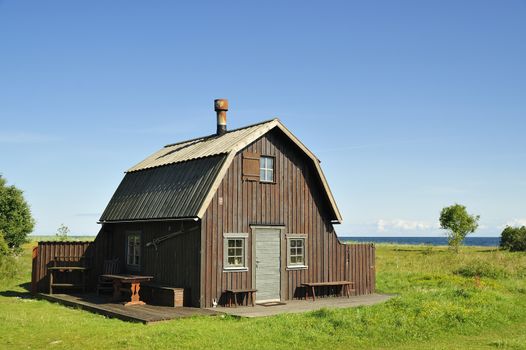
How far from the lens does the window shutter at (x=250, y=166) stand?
19.9m

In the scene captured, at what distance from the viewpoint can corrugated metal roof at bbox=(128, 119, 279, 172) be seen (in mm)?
19969

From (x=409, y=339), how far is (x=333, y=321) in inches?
77.0

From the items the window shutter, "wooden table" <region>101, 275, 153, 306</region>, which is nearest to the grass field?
"wooden table" <region>101, 275, 153, 306</region>

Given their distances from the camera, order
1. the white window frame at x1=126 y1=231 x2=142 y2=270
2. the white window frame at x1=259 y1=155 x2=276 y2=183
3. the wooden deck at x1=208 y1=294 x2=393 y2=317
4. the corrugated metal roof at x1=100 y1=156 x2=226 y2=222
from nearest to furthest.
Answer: the wooden deck at x1=208 y1=294 x2=393 y2=317, the corrugated metal roof at x1=100 y1=156 x2=226 y2=222, the white window frame at x1=259 y1=155 x2=276 y2=183, the white window frame at x1=126 y1=231 x2=142 y2=270

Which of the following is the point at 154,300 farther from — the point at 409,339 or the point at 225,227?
the point at 409,339

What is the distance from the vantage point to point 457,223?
69250 mm

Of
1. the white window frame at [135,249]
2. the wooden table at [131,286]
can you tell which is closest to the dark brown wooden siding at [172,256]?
the white window frame at [135,249]

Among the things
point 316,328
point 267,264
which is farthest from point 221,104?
point 316,328

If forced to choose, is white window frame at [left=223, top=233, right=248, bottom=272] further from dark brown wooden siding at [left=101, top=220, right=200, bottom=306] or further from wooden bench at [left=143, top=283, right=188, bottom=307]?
wooden bench at [left=143, top=283, right=188, bottom=307]

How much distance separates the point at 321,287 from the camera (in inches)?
841

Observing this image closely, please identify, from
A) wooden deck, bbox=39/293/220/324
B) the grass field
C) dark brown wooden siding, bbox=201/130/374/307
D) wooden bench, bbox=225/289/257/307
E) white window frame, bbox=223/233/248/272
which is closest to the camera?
the grass field

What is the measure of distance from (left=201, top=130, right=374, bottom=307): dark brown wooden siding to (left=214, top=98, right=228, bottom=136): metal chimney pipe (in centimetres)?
323

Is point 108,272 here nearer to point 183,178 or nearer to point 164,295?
point 164,295

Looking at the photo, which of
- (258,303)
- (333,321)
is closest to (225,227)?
(258,303)
